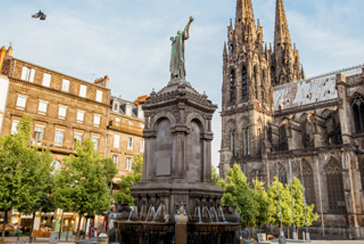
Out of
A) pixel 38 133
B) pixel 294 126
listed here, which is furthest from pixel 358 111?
pixel 38 133

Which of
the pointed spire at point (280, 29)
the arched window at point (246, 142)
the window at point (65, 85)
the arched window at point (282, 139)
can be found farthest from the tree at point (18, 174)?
the pointed spire at point (280, 29)

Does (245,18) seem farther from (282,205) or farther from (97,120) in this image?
(97,120)

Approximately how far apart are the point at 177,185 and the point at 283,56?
7880 centimetres

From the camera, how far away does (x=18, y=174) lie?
20.3 m

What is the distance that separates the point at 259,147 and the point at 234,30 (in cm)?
2773

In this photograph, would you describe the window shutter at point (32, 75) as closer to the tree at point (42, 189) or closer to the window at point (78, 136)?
the window at point (78, 136)

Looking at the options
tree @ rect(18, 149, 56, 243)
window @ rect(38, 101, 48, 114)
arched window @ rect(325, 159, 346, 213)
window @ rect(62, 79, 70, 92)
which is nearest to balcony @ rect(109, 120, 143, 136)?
window @ rect(62, 79, 70, 92)

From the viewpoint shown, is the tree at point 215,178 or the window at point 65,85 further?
the window at point 65,85

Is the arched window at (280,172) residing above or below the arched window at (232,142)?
below

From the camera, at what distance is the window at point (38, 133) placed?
32.1 metres

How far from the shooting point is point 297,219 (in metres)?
A: 40.7

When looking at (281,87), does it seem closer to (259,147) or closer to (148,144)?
(259,147)

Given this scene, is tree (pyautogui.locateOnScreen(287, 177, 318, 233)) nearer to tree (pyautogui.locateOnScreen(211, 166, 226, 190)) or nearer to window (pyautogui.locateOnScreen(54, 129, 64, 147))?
tree (pyautogui.locateOnScreen(211, 166, 226, 190))

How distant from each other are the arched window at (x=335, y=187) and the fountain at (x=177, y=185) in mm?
39869
